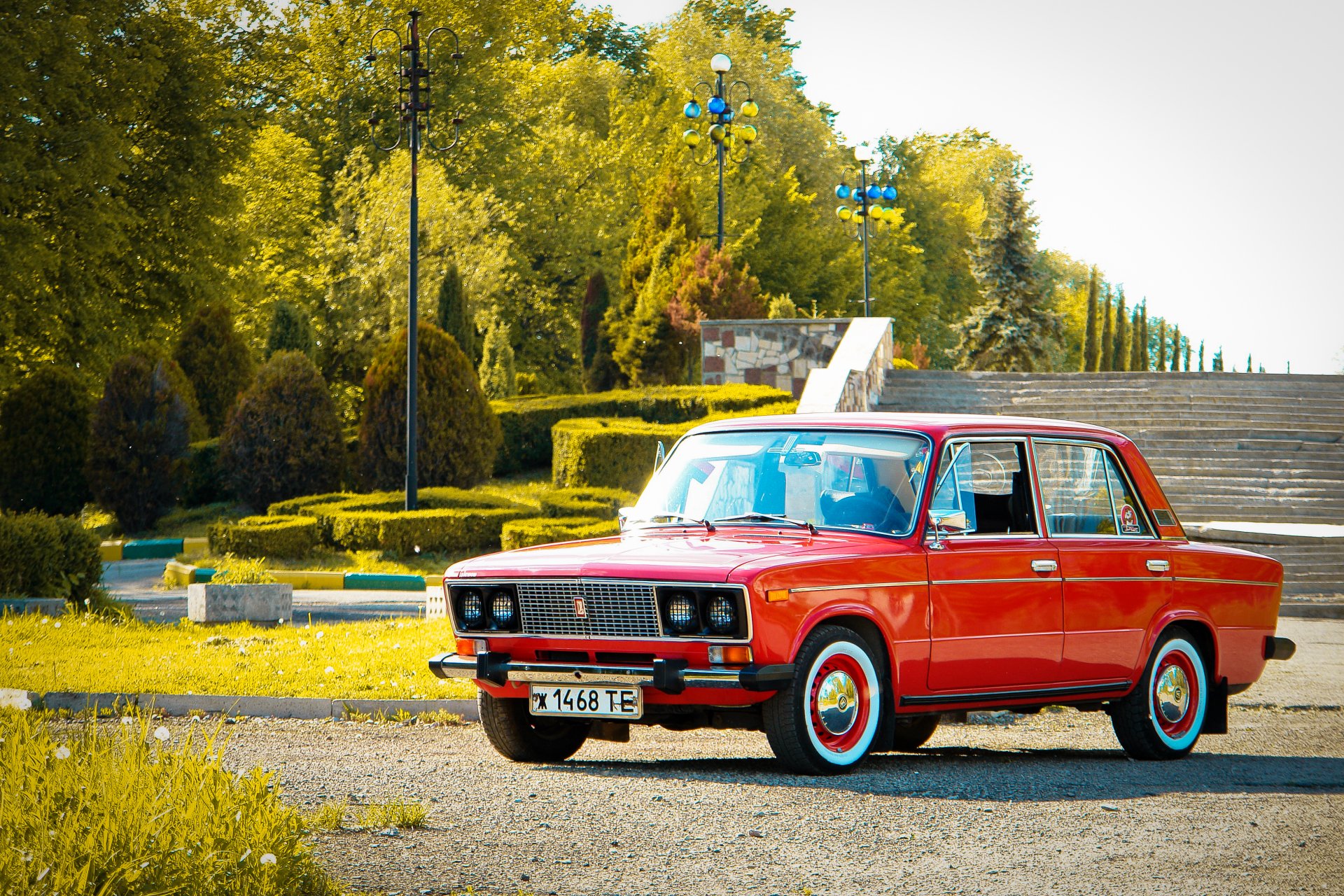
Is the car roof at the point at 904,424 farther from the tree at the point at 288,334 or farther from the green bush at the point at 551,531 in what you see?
the tree at the point at 288,334

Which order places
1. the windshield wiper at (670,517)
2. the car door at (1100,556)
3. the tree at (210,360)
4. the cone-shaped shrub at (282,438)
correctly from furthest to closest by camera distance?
the tree at (210,360), the cone-shaped shrub at (282,438), the car door at (1100,556), the windshield wiper at (670,517)

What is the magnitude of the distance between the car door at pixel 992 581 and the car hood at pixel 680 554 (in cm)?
45

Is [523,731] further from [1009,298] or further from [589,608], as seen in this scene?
[1009,298]

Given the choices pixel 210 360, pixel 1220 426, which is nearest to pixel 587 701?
pixel 1220 426

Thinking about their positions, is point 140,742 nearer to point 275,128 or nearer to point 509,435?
point 509,435

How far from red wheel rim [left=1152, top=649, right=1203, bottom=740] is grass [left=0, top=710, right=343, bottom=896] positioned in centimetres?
519

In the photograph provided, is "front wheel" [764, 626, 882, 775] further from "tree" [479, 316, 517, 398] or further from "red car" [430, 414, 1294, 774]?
"tree" [479, 316, 517, 398]

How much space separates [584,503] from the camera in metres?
21.5

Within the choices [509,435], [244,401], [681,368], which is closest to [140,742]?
[244,401]

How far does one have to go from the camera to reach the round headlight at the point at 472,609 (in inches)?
308

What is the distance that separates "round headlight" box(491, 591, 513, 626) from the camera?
7.71m

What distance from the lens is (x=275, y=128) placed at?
50.3 meters

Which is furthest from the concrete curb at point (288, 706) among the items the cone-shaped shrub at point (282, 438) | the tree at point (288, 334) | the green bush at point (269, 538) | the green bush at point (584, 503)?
the tree at point (288, 334)

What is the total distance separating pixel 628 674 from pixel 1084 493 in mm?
3166
